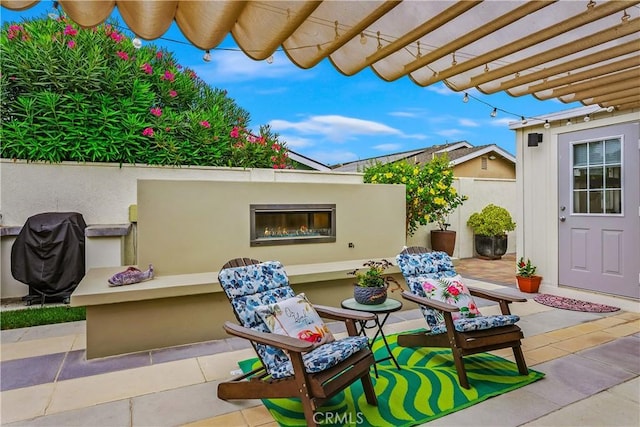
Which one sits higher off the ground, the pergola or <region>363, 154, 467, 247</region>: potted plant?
the pergola

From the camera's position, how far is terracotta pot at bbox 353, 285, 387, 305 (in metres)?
3.04

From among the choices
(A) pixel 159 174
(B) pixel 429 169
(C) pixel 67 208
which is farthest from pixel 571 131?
(C) pixel 67 208

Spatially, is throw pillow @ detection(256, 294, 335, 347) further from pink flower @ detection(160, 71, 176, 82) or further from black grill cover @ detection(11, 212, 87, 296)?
pink flower @ detection(160, 71, 176, 82)

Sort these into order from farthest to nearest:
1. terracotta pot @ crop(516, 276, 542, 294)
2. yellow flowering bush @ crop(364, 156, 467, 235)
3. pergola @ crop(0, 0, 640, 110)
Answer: yellow flowering bush @ crop(364, 156, 467, 235), terracotta pot @ crop(516, 276, 542, 294), pergola @ crop(0, 0, 640, 110)

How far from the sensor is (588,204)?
5.00 metres

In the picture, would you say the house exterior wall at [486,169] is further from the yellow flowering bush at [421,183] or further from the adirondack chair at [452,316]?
the adirondack chair at [452,316]

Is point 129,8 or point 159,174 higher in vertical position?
point 129,8

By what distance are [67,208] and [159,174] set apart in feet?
4.47

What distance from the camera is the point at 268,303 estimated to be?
8.93ft

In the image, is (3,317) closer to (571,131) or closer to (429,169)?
(429,169)

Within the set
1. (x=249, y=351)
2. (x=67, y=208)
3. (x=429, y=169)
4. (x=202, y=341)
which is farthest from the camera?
(x=429, y=169)

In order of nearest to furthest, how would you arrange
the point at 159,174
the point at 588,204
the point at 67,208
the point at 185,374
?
the point at 185,374
the point at 588,204
the point at 67,208
the point at 159,174

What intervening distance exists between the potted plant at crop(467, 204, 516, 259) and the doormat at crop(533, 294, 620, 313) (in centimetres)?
338

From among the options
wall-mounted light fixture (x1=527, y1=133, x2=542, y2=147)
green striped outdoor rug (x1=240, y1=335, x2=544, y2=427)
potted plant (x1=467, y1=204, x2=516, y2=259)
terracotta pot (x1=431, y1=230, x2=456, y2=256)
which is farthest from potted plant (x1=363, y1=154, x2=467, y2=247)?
green striped outdoor rug (x1=240, y1=335, x2=544, y2=427)
